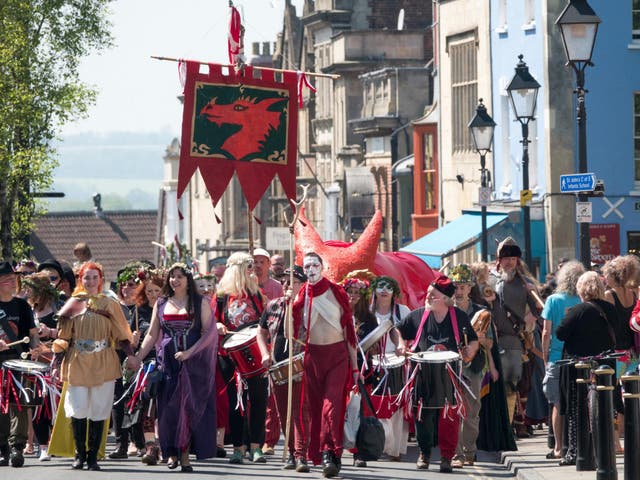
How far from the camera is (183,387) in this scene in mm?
16172

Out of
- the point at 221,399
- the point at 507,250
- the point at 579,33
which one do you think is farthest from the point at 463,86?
the point at 221,399

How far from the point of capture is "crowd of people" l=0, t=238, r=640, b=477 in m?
16.0

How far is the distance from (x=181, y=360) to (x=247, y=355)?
49.0 inches

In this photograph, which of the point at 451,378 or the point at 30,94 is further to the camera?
the point at 30,94

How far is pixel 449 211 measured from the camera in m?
47.2

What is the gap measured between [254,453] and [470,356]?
7.67 ft

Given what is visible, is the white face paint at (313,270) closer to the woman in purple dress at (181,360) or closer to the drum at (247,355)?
the woman in purple dress at (181,360)

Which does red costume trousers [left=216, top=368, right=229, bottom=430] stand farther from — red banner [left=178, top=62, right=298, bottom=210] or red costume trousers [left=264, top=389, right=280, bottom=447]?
red banner [left=178, top=62, right=298, bottom=210]

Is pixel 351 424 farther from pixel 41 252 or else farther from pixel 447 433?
pixel 41 252

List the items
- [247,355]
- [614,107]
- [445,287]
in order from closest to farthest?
1. [445,287]
2. [247,355]
3. [614,107]

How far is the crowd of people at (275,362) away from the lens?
1596cm

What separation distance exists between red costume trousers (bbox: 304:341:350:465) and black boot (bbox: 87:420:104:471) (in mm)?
1957

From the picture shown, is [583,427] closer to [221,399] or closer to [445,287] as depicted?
[445,287]

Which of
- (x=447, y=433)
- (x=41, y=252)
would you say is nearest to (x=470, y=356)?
(x=447, y=433)
